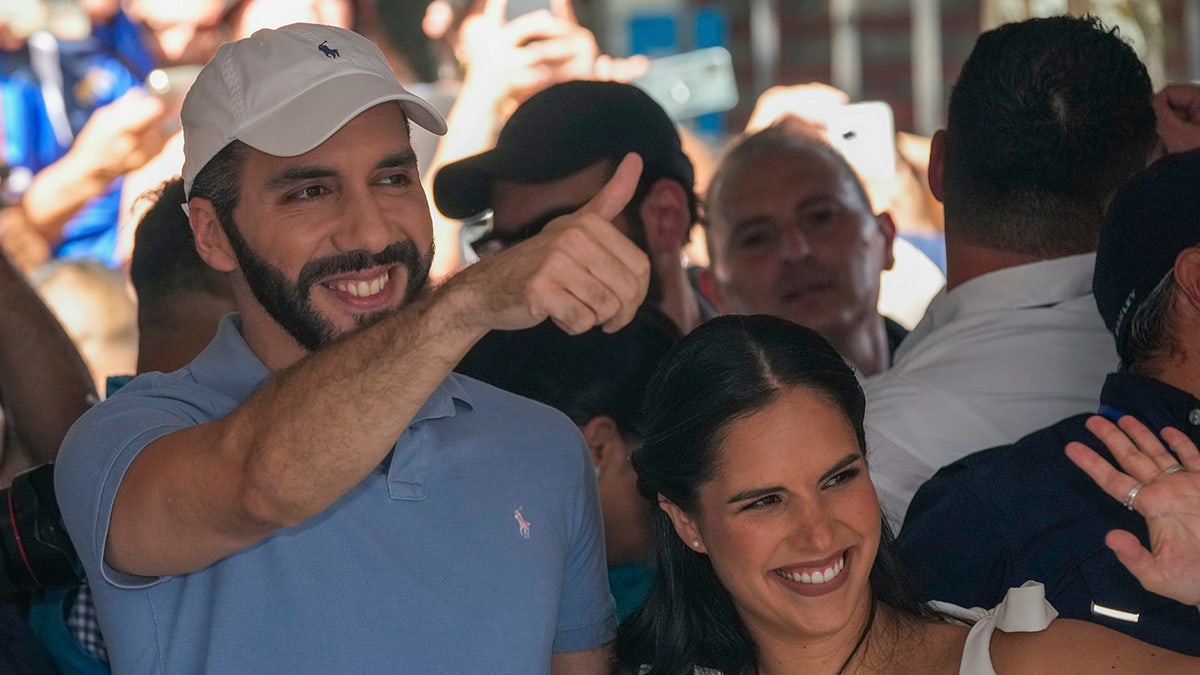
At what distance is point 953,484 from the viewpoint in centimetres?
200

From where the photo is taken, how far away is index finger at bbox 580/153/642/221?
1.47 metres

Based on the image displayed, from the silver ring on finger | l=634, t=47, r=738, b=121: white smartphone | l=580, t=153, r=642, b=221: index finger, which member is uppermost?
l=580, t=153, r=642, b=221: index finger

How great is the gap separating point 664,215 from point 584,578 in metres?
1.12

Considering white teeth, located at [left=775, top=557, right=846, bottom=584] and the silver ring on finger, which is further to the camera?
white teeth, located at [left=775, top=557, right=846, bottom=584]

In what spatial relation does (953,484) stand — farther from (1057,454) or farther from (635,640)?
(635,640)

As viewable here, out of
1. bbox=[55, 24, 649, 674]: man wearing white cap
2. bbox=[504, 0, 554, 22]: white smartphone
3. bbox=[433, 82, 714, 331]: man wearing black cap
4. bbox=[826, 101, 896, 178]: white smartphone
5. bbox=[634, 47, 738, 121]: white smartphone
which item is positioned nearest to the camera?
bbox=[55, 24, 649, 674]: man wearing white cap

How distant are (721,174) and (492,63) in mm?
728

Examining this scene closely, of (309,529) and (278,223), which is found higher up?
(278,223)

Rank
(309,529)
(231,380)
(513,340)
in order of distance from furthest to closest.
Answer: (513,340), (231,380), (309,529)

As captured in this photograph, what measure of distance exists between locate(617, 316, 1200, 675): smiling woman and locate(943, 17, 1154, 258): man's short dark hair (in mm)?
484

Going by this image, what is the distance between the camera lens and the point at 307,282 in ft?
5.88

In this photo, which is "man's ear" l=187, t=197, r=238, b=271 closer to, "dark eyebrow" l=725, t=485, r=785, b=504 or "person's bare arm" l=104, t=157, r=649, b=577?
"person's bare arm" l=104, t=157, r=649, b=577

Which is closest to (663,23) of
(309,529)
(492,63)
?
(492,63)

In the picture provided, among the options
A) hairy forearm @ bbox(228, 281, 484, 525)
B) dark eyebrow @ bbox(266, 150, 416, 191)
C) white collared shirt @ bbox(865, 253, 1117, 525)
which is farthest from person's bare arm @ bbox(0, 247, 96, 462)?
white collared shirt @ bbox(865, 253, 1117, 525)
